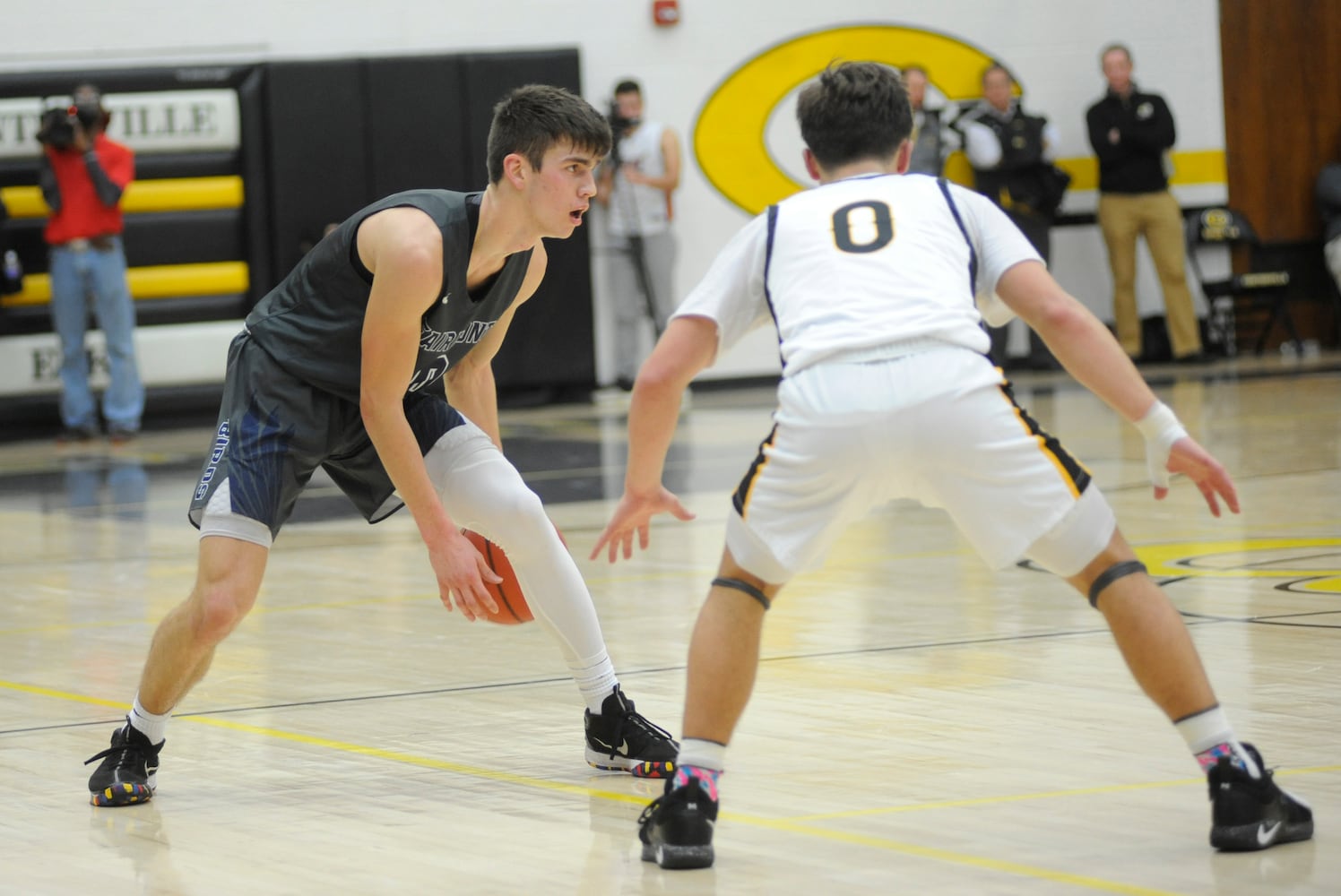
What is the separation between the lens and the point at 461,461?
12.2 feet

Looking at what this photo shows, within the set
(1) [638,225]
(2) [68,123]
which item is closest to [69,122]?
(2) [68,123]

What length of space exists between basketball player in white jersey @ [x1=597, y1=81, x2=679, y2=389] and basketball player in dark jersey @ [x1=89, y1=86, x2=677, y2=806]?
10106 millimetres

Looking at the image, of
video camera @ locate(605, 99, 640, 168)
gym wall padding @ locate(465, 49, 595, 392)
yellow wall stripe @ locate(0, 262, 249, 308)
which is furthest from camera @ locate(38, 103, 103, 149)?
video camera @ locate(605, 99, 640, 168)

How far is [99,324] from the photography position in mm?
12953

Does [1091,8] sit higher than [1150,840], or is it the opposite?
[1091,8]

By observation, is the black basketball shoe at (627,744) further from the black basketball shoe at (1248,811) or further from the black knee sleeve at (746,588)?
the black basketball shoe at (1248,811)

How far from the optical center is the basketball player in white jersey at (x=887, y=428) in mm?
2834

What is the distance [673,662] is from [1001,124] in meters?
10.3

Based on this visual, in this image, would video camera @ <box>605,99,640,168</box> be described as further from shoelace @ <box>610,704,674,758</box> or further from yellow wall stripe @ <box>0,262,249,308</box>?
shoelace @ <box>610,704,674,758</box>

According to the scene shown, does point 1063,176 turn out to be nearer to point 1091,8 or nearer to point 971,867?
point 1091,8

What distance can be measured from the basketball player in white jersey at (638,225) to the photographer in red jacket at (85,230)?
3339mm

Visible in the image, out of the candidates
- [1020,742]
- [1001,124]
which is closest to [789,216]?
[1020,742]

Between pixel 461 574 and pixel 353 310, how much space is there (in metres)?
0.60

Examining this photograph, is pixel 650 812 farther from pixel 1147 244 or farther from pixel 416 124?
pixel 1147 244
